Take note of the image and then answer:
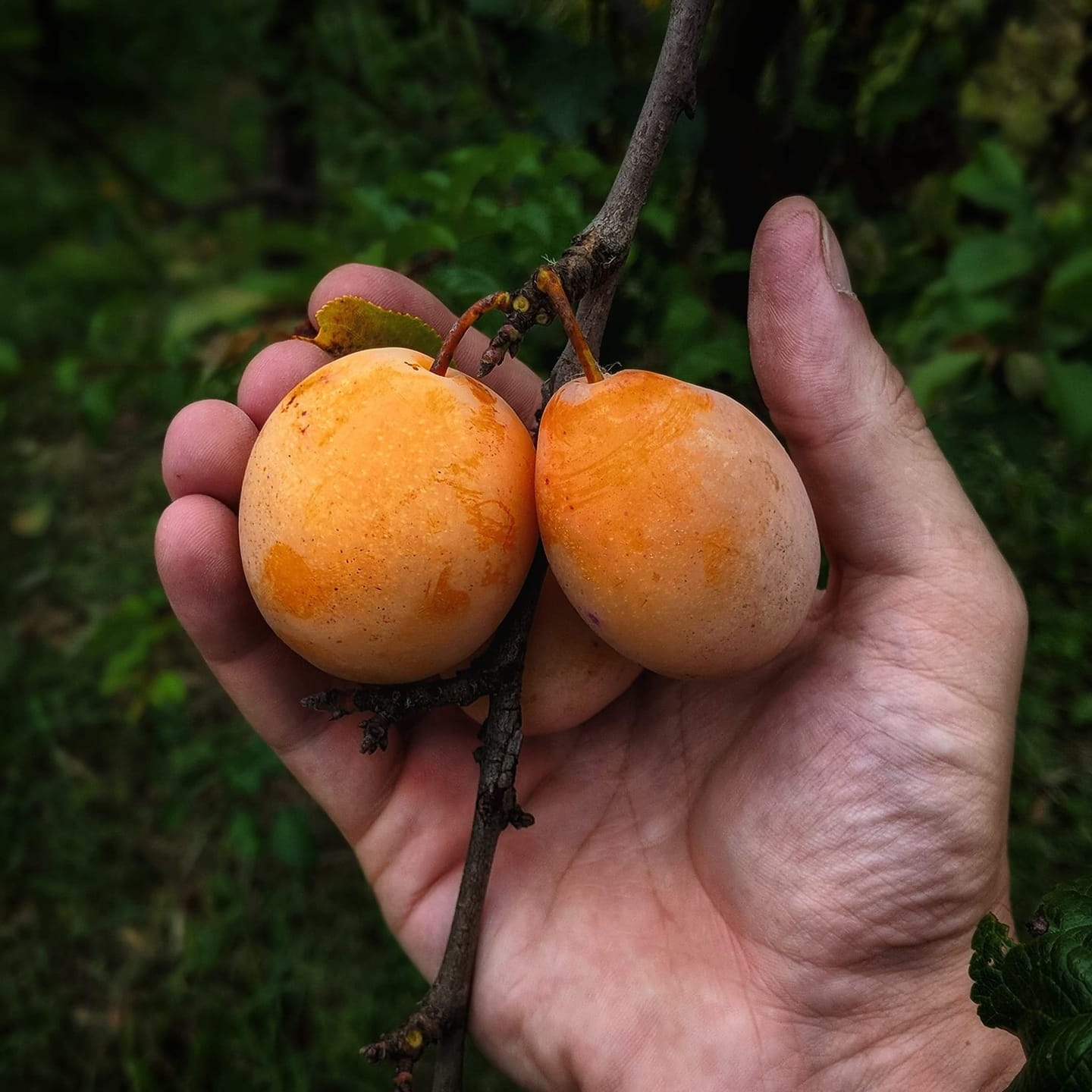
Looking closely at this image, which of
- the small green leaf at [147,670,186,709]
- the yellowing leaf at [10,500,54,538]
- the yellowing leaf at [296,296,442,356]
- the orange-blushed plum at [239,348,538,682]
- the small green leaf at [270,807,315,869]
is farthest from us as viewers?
the yellowing leaf at [10,500,54,538]

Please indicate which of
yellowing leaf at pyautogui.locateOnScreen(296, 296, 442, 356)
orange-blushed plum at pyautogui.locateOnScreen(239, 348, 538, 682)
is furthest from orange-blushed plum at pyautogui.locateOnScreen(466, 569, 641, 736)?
yellowing leaf at pyautogui.locateOnScreen(296, 296, 442, 356)

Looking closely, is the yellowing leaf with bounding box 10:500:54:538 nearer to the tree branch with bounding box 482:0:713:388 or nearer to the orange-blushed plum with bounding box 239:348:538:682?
the orange-blushed plum with bounding box 239:348:538:682

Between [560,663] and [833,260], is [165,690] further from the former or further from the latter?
[833,260]

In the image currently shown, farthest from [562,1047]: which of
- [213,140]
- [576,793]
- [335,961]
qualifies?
[213,140]

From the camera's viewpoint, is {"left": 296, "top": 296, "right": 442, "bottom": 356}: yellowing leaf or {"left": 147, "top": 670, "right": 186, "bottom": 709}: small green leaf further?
{"left": 147, "top": 670, "right": 186, "bottom": 709}: small green leaf

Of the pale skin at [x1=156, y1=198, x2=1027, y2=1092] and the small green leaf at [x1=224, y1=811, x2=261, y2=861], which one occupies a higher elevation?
the pale skin at [x1=156, y1=198, x2=1027, y2=1092]

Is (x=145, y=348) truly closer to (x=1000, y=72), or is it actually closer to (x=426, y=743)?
(x=426, y=743)

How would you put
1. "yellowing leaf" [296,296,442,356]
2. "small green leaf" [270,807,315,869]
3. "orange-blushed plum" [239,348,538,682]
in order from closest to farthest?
"orange-blushed plum" [239,348,538,682], "yellowing leaf" [296,296,442,356], "small green leaf" [270,807,315,869]
